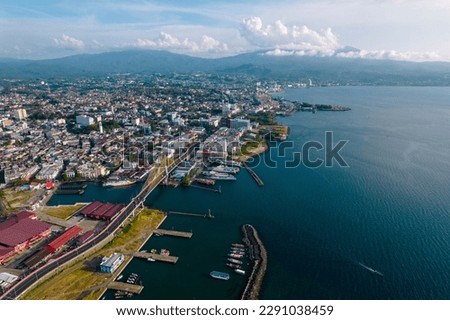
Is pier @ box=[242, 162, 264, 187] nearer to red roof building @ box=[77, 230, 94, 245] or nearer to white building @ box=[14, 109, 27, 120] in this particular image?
red roof building @ box=[77, 230, 94, 245]

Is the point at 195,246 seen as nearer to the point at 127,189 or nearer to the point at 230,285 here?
the point at 230,285

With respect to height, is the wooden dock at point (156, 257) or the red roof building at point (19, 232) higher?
the red roof building at point (19, 232)

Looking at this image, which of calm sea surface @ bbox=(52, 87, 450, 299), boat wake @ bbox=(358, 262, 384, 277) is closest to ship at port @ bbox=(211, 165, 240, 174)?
calm sea surface @ bbox=(52, 87, 450, 299)

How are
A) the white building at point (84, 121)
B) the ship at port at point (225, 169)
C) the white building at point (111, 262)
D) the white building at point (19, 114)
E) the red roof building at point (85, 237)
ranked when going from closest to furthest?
the white building at point (111, 262) < the red roof building at point (85, 237) < the ship at port at point (225, 169) < the white building at point (84, 121) < the white building at point (19, 114)

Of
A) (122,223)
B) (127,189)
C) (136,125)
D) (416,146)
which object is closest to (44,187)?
(127,189)

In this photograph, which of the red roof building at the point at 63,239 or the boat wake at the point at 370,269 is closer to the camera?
the boat wake at the point at 370,269

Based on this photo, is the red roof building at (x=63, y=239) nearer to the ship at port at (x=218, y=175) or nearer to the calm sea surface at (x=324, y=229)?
the calm sea surface at (x=324, y=229)

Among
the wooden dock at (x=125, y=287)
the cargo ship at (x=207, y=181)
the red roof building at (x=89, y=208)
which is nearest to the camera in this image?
the wooden dock at (x=125, y=287)

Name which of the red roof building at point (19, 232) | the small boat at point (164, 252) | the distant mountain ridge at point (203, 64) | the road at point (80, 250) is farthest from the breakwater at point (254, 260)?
the distant mountain ridge at point (203, 64)
